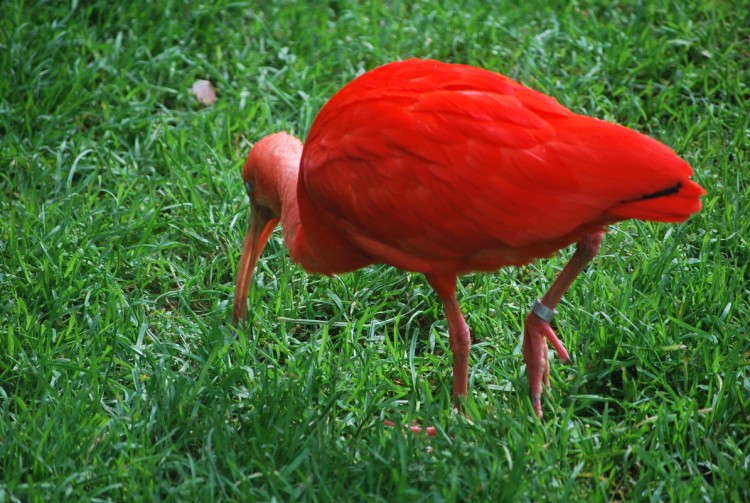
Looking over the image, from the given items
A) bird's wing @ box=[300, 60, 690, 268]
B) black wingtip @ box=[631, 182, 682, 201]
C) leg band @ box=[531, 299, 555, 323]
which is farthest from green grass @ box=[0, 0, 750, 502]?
black wingtip @ box=[631, 182, 682, 201]

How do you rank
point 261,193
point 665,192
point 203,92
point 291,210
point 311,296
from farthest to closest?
point 203,92
point 311,296
point 261,193
point 291,210
point 665,192

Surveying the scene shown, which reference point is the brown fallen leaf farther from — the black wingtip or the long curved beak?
the black wingtip

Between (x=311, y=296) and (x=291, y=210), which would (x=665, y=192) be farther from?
(x=311, y=296)

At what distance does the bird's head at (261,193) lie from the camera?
411 centimetres

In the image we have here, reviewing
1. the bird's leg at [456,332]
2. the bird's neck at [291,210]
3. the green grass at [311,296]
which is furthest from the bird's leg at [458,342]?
the bird's neck at [291,210]

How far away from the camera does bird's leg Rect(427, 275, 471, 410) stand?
3.56 m

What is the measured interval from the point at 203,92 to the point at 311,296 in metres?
1.81

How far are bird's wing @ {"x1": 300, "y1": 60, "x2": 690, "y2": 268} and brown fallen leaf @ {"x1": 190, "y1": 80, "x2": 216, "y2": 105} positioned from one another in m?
2.14

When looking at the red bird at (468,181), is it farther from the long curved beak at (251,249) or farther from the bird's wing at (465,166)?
the long curved beak at (251,249)

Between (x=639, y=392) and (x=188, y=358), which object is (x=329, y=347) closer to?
(x=188, y=358)

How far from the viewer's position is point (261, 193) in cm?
421

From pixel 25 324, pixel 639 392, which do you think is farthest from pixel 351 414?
pixel 25 324

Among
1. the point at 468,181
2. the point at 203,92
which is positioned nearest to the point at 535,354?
the point at 468,181

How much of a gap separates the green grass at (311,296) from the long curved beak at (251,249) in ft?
0.36
